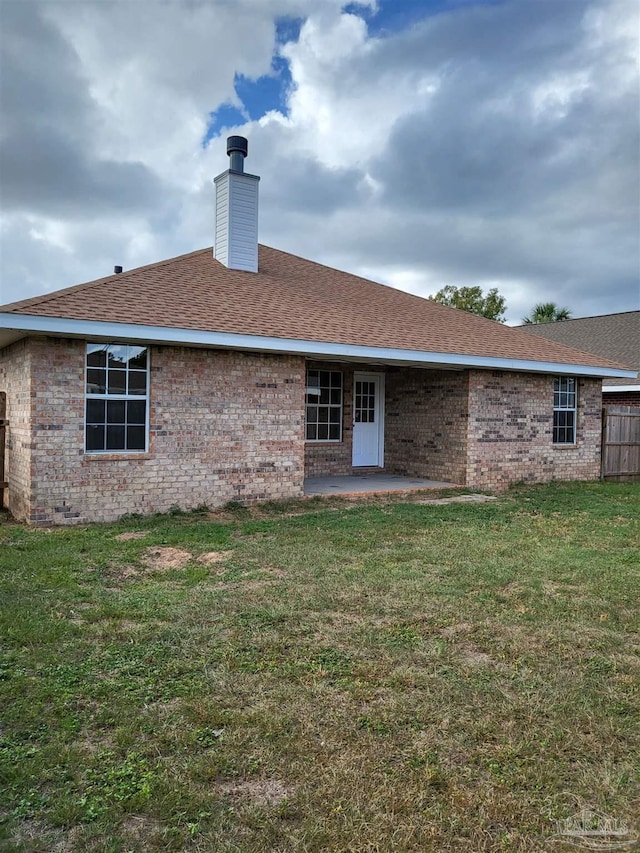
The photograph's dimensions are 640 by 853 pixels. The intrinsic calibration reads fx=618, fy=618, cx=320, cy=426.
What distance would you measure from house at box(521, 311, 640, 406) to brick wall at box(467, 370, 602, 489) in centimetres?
410

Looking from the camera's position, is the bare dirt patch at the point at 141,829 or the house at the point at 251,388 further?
the house at the point at 251,388

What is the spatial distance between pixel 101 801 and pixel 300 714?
111cm

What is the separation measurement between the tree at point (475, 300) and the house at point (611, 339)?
10.1 m

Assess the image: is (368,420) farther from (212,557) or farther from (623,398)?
(623,398)

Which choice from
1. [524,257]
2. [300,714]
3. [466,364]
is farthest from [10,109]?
[524,257]

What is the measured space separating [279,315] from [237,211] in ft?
10.3

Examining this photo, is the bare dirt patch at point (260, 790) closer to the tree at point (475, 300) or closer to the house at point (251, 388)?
the house at point (251, 388)

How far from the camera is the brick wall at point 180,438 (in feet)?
27.9

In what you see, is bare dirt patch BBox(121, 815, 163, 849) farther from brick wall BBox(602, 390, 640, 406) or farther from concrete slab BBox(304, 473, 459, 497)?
brick wall BBox(602, 390, 640, 406)

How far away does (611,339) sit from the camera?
21.8 metres

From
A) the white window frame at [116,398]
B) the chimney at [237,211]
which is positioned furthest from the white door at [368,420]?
the white window frame at [116,398]

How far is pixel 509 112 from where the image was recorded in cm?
1347

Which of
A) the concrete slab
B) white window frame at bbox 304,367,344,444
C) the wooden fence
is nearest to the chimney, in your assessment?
white window frame at bbox 304,367,344,444

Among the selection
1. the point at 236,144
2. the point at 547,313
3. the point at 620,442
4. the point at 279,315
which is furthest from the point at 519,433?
the point at 547,313
